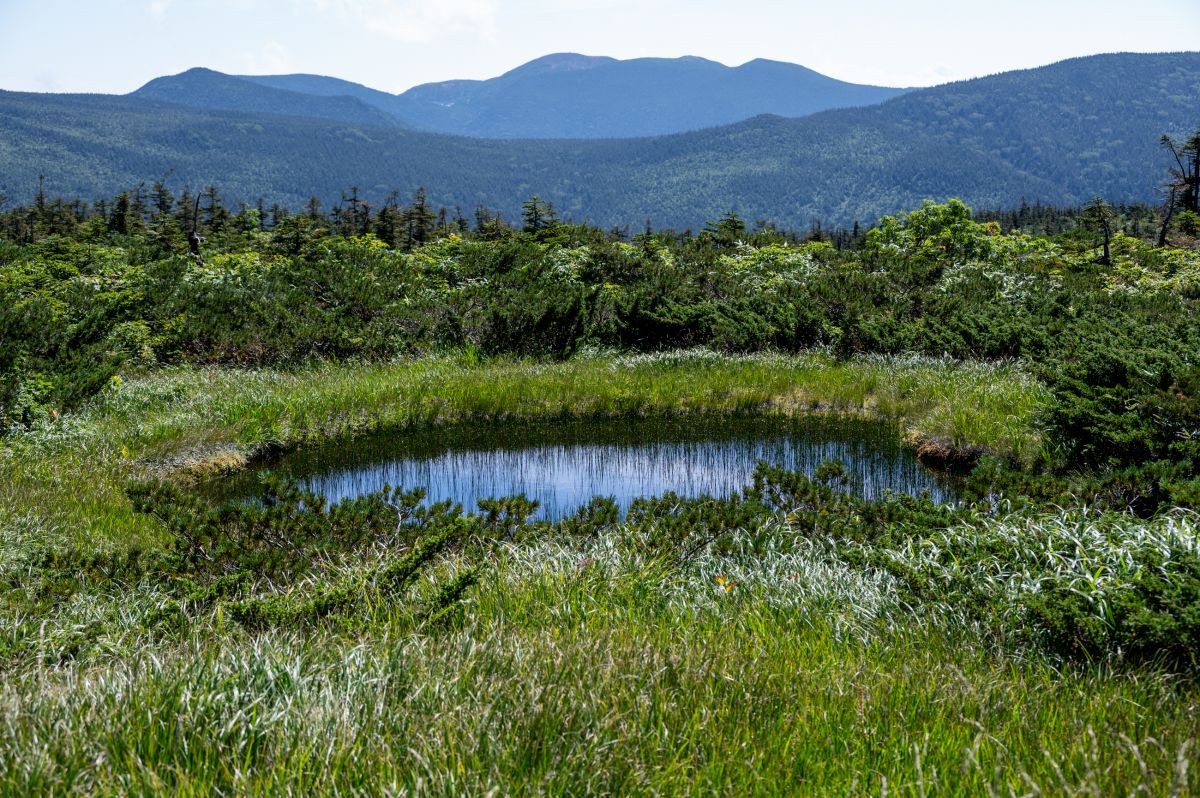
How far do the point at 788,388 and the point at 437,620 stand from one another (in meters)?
11.0

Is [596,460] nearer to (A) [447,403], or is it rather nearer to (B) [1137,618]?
(A) [447,403]

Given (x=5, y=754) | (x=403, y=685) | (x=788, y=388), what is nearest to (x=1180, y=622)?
(x=403, y=685)

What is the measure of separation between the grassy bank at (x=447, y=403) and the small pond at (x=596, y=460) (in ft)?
1.72

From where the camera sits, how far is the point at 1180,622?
3443 mm

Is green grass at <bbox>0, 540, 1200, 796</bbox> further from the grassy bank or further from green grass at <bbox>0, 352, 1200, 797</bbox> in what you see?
the grassy bank

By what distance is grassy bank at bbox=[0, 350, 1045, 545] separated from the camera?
9.76m

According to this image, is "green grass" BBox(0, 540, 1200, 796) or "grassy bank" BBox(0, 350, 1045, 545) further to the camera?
"grassy bank" BBox(0, 350, 1045, 545)

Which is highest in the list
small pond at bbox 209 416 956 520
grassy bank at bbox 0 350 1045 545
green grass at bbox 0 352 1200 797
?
green grass at bbox 0 352 1200 797

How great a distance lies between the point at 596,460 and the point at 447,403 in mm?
3300

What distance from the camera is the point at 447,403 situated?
44.7 ft

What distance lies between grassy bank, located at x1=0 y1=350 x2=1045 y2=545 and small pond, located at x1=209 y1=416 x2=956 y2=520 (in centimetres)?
52

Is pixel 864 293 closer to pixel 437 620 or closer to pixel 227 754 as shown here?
pixel 437 620

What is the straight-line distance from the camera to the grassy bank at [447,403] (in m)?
9.76

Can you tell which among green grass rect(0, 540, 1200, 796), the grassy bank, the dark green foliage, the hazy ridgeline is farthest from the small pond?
green grass rect(0, 540, 1200, 796)
